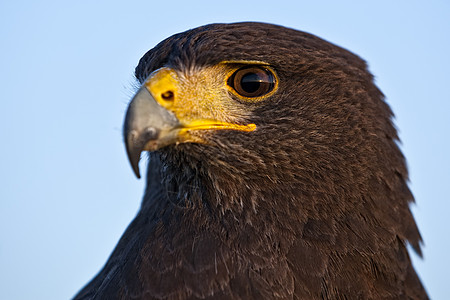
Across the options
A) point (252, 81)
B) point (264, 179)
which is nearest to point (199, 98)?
point (252, 81)

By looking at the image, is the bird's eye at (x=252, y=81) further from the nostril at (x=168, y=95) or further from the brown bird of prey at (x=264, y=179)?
the nostril at (x=168, y=95)

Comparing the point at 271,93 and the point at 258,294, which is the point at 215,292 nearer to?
the point at 258,294

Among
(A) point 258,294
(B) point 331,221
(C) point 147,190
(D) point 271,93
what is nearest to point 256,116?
(D) point 271,93

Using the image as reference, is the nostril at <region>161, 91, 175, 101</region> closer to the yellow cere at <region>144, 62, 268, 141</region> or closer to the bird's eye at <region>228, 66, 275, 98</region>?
the yellow cere at <region>144, 62, 268, 141</region>

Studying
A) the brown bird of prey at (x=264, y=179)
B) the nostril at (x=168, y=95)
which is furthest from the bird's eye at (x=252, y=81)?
the nostril at (x=168, y=95)

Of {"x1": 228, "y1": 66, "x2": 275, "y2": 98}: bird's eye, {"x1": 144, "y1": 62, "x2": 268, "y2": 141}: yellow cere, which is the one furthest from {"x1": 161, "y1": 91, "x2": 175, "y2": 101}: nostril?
{"x1": 228, "y1": 66, "x2": 275, "y2": 98}: bird's eye

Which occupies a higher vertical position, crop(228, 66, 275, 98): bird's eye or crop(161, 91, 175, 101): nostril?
crop(161, 91, 175, 101): nostril

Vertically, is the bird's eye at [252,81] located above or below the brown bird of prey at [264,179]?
above
